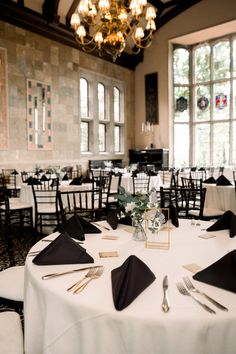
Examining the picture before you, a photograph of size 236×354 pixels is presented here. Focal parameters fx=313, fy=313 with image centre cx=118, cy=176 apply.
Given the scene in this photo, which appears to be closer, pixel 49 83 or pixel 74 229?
pixel 74 229

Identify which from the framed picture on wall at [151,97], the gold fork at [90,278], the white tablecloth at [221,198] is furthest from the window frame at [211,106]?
the gold fork at [90,278]

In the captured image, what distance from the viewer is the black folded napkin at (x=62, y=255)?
4.80 ft

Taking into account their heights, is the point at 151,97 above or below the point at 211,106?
above

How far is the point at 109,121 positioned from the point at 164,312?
1168 centimetres

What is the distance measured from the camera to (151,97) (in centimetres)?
1295

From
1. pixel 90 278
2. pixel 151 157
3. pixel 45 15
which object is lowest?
pixel 90 278

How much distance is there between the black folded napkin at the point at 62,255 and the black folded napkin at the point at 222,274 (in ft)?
1.72

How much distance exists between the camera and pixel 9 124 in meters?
8.74

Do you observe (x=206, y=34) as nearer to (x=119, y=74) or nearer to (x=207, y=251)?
(x=119, y=74)

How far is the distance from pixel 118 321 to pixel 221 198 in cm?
417

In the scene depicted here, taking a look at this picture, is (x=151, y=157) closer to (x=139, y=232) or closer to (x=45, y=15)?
(x=45, y=15)

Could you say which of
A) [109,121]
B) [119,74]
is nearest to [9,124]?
[109,121]

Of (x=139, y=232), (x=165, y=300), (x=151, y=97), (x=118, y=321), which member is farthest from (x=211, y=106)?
(x=118, y=321)

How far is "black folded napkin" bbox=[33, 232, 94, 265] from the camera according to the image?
1.46 m
